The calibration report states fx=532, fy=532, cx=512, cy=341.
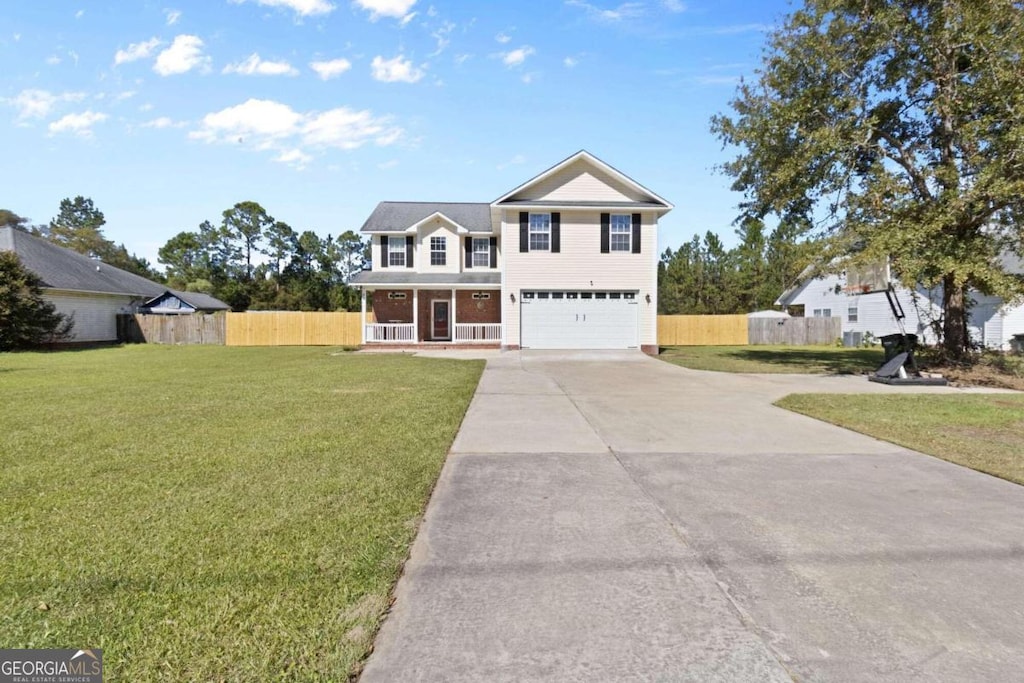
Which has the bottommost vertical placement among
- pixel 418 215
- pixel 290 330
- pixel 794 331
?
pixel 794 331

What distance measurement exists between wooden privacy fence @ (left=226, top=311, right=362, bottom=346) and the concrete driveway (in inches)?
942

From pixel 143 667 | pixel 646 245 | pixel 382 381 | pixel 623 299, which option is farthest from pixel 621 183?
pixel 143 667

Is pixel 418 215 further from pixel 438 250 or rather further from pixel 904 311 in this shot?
pixel 904 311

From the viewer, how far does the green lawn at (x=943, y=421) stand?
5645 millimetres

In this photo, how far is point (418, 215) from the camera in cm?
2638

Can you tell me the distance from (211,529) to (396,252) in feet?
72.9

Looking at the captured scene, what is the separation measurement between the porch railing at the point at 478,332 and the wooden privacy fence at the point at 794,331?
1544 centimetres

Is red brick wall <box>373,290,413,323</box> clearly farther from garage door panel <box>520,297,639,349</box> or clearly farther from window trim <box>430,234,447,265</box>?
garage door panel <box>520,297,639,349</box>

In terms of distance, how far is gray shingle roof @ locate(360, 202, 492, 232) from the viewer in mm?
25000

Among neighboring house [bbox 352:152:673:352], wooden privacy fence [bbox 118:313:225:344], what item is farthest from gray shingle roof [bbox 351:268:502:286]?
wooden privacy fence [bbox 118:313:225:344]

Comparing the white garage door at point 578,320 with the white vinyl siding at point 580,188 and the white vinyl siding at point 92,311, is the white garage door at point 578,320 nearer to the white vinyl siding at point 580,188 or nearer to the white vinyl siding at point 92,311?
the white vinyl siding at point 580,188

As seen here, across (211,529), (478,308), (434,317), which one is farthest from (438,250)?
(211,529)

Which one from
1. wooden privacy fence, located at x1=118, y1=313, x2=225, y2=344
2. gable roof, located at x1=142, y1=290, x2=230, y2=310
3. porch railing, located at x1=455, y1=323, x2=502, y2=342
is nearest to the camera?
porch railing, located at x1=455, y1=323, x2=502, y2=342

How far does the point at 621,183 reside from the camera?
20.9m
